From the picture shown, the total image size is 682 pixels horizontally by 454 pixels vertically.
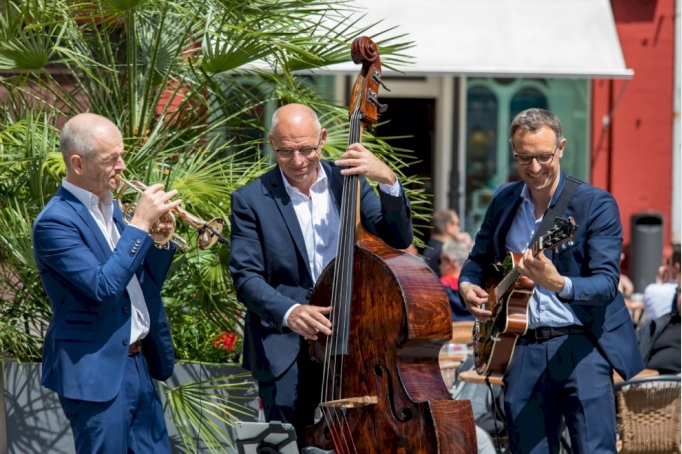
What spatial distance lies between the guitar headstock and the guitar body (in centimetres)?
27

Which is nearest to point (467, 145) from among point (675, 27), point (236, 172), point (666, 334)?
point (675, 27)

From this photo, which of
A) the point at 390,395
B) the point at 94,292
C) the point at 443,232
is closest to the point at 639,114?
the point at 443,232

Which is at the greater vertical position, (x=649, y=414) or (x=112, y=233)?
(x=112, y=233)

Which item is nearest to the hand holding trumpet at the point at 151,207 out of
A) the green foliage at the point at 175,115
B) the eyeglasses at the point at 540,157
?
the green foliage at the point at 175,115

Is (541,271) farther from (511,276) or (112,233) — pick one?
(112,233)

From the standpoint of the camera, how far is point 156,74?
5.77 m

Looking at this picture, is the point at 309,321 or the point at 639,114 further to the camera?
the point at 639,114

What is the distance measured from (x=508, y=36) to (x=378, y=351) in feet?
21.8

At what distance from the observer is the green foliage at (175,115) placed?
5.27 m

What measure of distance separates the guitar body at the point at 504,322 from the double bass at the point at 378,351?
242 mm

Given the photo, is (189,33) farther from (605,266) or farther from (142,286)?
(605,266)

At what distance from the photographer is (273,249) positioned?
4.33 metres

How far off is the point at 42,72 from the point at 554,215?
266cm

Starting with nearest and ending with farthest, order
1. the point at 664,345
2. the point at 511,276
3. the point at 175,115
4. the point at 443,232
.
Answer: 1. the point at 511,276
2. the point at 175,115
3. the point at 664,345
4. the point at 443,232
